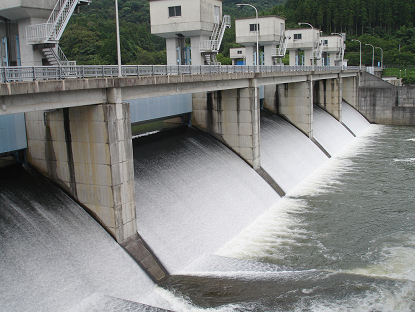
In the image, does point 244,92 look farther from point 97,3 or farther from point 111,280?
point 97,3

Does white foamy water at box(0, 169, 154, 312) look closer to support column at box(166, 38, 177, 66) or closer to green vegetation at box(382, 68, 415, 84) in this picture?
support column at box(166, 38, 177, 66)

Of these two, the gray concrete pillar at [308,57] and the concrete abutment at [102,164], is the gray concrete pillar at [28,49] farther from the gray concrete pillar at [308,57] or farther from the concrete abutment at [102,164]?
the gray concrete pillar at [308,57]

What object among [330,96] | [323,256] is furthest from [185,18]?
[330,96]

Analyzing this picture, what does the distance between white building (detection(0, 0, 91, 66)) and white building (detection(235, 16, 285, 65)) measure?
1012 inches

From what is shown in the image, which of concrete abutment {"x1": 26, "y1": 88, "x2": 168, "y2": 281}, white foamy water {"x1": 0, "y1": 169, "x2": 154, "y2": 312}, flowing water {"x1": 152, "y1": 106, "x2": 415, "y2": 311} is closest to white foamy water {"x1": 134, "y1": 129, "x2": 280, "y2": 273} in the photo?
flowing water {"x1": 152, "y1": 106, "x2": 415, "y2": 311}

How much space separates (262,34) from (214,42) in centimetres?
1463

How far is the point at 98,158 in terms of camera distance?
16.2 m

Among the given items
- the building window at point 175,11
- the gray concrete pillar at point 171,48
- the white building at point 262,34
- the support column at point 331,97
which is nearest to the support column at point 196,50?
the gray concrete pillar at point 171,48

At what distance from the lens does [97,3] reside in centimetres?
15038

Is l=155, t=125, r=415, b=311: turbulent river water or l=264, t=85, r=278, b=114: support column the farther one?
l=264, t=85, r=278, b=114: support column

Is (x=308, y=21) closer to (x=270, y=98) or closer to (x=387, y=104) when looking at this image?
(x=387, y=104)


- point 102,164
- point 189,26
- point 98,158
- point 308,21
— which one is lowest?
point 102,164

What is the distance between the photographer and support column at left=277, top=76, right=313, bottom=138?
128ft

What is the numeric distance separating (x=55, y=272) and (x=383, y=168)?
25.6 meters
